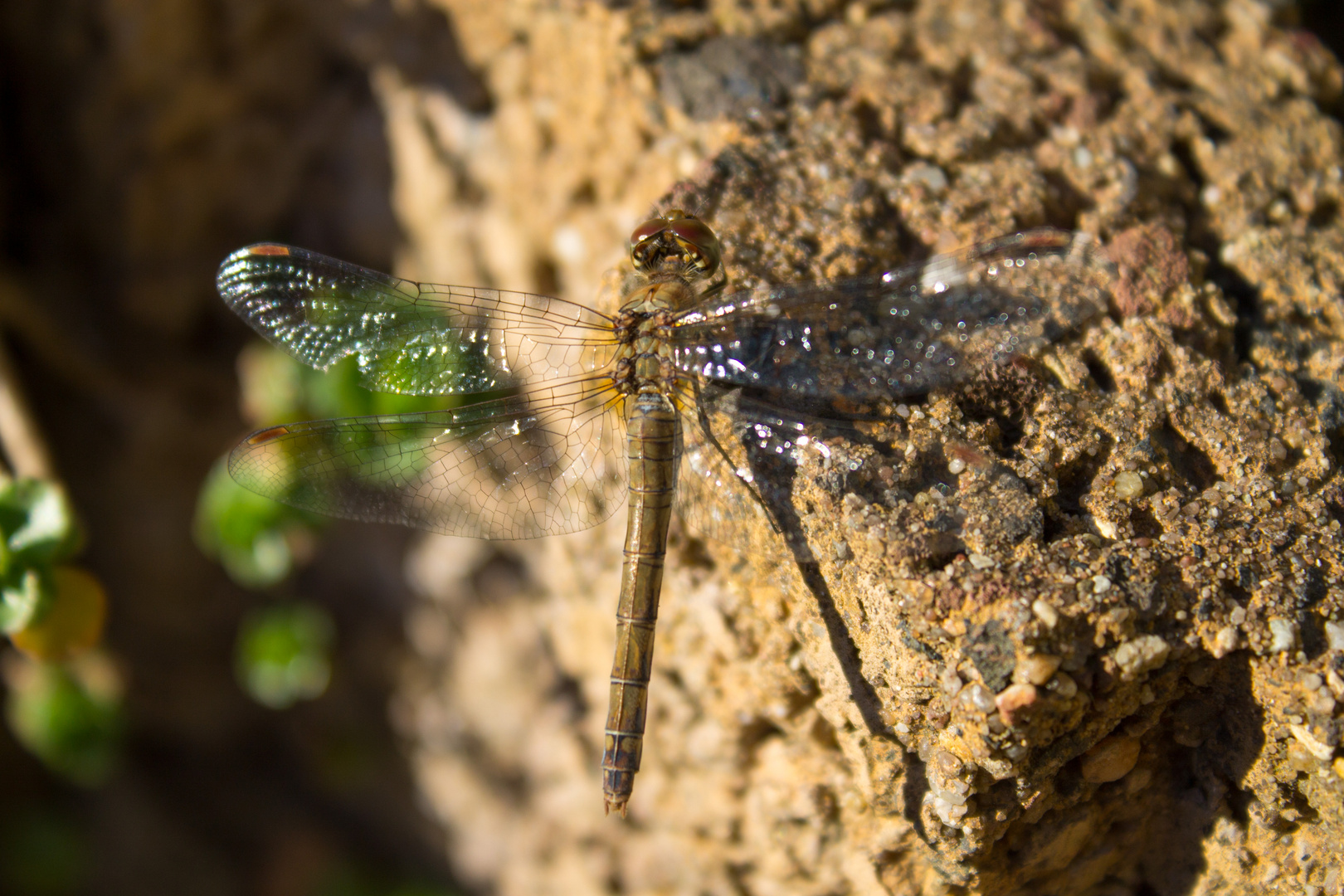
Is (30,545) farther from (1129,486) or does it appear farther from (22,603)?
(1129,486)

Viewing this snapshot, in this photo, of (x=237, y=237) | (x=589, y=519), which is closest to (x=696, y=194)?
(x=589, y=519)

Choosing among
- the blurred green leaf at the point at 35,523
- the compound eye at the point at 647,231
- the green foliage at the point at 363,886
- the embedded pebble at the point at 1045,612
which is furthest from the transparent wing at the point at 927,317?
the green foliage at the point at 363,886

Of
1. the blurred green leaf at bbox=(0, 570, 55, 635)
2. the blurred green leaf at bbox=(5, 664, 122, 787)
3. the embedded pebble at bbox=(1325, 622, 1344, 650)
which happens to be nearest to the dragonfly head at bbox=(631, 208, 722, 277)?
the embedded pebble at bbox=(1325, 622, 1344, 650)

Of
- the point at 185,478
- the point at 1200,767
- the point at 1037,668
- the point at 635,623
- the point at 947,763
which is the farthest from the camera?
the point at 185,478

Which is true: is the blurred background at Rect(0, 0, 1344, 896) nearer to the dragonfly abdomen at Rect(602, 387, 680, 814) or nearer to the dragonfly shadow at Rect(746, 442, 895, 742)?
the dragonfly abdomen at Rect(602, 387, 680, 814)

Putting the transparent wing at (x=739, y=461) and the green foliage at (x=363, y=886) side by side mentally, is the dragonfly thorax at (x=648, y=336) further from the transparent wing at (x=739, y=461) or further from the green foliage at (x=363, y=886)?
the green foliage at (x=363, y=886)

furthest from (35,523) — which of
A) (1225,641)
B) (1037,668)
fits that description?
A: (1225,641)
